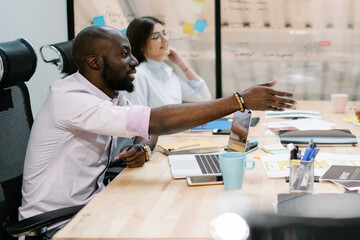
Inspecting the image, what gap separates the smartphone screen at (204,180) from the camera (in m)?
1.34

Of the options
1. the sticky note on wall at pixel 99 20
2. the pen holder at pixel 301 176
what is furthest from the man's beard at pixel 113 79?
the sticky note on wall at pixel 99 20

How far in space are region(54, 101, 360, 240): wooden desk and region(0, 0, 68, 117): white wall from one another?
5.25 feet

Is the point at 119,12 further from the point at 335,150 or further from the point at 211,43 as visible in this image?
the point at 335,150

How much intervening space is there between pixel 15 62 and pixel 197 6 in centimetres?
204

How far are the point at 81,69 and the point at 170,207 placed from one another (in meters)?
0.69

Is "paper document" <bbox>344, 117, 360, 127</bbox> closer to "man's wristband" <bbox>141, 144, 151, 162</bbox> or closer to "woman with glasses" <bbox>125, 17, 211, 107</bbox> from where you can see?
"woman with glasses" <bbox>125, 17, 211, 107</bbox>

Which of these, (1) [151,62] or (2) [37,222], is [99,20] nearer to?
(1) [151,62]

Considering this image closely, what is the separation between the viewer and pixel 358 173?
137cm

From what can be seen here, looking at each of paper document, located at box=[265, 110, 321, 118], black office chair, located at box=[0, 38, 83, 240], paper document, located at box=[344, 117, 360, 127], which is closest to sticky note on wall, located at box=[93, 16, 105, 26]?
paper document, located at box=[265, 110, 321, 118]

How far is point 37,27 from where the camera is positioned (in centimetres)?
302

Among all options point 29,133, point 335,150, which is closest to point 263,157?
point 335,150

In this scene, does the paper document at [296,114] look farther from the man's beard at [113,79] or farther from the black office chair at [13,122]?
the black office chair at [13,122]

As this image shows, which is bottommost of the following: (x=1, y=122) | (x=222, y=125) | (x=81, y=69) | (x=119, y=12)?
(x=222, y=125)

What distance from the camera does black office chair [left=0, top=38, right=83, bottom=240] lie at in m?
1.45
